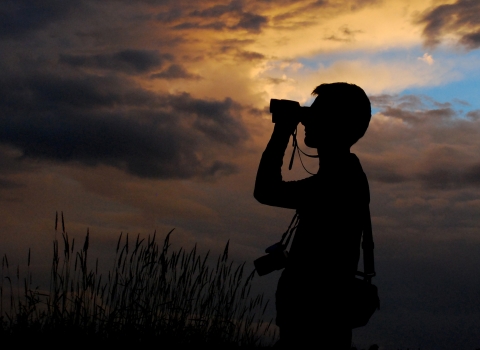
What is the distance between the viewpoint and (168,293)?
5.67m

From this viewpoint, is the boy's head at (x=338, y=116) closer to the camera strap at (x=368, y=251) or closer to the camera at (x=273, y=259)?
the camera strap at (x=368, y=251)

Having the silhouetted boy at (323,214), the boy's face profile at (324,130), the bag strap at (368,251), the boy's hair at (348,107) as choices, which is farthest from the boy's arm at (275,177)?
the bag strap at (368,251)

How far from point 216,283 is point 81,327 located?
1.65 meters

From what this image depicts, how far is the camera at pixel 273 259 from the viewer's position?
270 centimetres

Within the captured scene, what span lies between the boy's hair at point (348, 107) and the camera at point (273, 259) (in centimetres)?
70

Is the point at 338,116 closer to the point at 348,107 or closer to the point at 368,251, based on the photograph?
the point at 348,107

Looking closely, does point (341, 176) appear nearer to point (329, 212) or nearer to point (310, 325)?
point (329, 212)

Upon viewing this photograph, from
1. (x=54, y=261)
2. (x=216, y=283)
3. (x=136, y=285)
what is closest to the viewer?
(x=54, y=261)

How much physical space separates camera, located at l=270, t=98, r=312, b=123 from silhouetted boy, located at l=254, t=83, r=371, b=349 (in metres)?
0.02

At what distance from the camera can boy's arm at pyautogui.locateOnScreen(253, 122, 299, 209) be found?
2.53 metres

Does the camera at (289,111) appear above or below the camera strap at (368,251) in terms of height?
above

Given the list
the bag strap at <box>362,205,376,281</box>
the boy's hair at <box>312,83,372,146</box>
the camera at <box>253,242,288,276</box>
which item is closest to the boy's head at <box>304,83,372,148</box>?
the boy's hair at <box>312,83,372,146</box>

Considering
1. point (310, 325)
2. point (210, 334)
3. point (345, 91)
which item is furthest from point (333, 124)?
point (210, 334)

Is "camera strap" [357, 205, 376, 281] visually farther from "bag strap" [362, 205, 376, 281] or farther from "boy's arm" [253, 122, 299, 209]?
"boy's arm" [253, 122, 299, 209]
